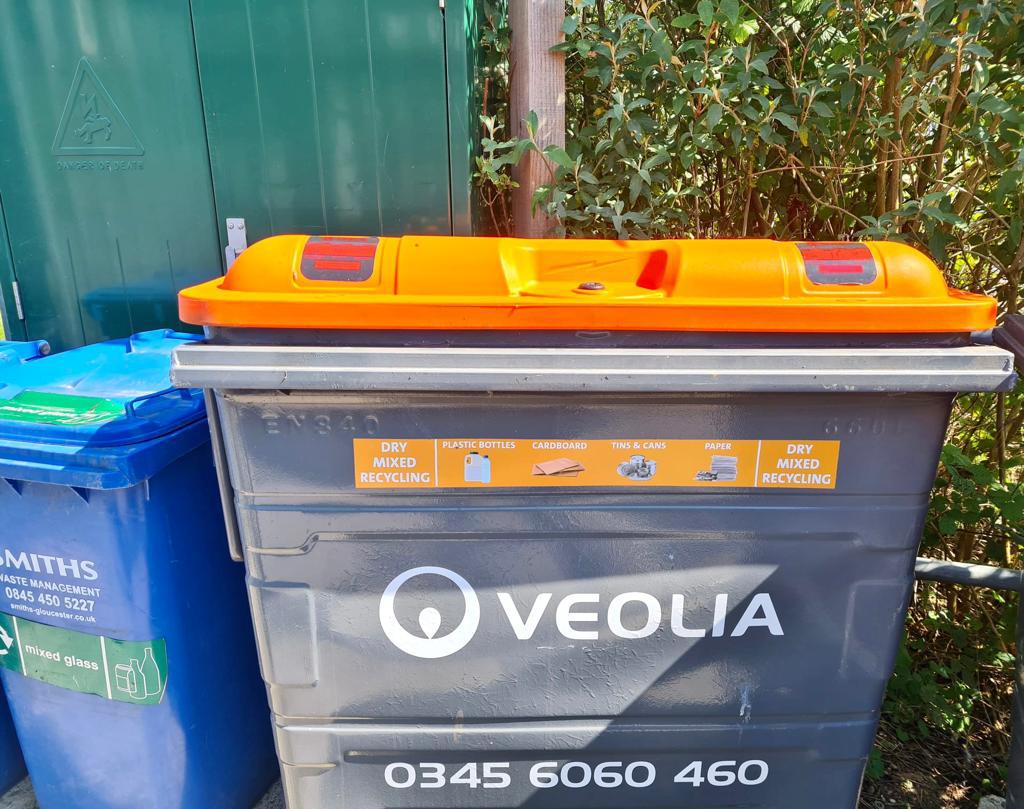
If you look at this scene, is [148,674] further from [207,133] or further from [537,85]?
[537,85]

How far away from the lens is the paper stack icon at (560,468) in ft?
4.27

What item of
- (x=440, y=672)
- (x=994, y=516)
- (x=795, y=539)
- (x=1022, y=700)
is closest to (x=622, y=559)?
(x=795, y=539)

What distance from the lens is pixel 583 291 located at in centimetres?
129

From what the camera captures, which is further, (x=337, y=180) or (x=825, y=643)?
(x=337, y=180)

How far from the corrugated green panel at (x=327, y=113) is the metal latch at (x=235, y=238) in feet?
0.06

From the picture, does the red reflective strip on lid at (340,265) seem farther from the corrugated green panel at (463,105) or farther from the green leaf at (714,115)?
the green leaf at (714,115)

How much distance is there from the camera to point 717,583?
139cm

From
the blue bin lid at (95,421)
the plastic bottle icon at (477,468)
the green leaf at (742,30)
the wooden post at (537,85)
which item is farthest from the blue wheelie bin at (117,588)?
the green leaf at (742,30)

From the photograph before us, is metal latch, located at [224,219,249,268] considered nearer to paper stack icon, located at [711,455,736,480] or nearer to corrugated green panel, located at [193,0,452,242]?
corrugated green panel, located at [193,0,452,242]

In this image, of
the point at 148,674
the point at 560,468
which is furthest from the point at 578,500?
the point at 148,674

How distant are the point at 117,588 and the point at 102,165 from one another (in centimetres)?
107

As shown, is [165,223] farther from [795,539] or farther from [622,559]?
[795,539]

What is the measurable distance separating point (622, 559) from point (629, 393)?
331 mm

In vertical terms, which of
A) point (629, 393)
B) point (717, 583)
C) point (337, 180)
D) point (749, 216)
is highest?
point (337, 180)
